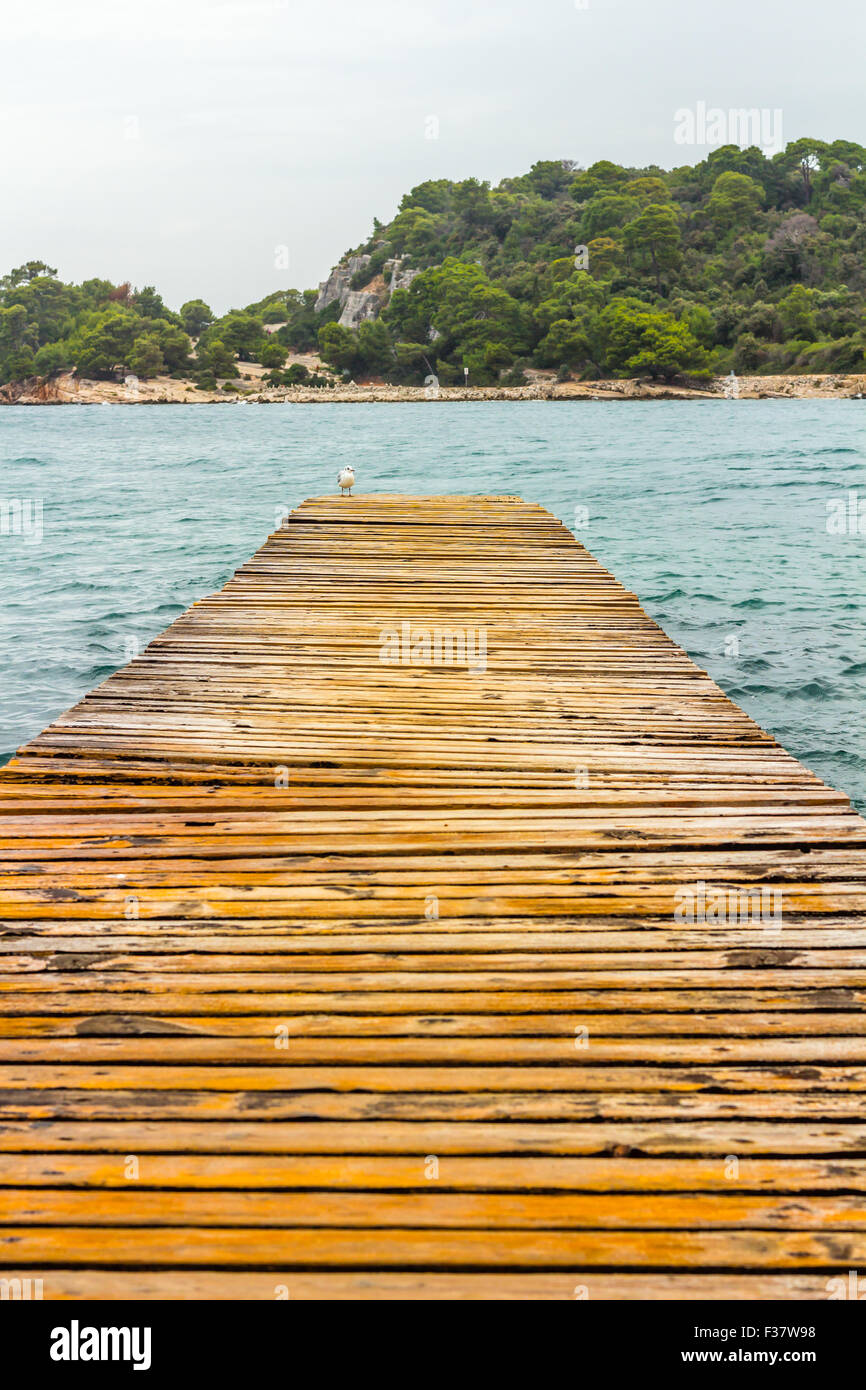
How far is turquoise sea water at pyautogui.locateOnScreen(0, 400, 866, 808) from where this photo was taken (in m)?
10.0

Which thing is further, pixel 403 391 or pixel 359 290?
pixel 359 290

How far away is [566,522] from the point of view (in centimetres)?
1883

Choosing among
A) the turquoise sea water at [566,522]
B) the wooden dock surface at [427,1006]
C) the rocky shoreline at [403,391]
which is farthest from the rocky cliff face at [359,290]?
the wooden dock surface at [427,1006]

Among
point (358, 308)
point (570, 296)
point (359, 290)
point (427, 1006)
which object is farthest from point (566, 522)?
point (359, 290)

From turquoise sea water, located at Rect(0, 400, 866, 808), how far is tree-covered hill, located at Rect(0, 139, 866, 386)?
28.9 meters

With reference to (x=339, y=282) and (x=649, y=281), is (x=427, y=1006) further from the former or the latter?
(x=339, y=282)

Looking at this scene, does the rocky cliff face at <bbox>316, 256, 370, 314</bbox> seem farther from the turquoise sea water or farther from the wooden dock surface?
the wooden dock surface

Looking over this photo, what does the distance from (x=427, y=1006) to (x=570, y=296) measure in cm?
8790

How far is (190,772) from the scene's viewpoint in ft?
14.3

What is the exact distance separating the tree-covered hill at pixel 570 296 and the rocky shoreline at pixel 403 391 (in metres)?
1.65

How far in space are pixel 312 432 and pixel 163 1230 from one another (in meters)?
46.5

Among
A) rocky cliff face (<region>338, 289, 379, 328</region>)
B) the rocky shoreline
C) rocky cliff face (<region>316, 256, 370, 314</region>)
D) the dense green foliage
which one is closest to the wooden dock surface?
the rocky shoreline

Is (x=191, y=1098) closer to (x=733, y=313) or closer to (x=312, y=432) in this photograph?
(x=312, y=432)
